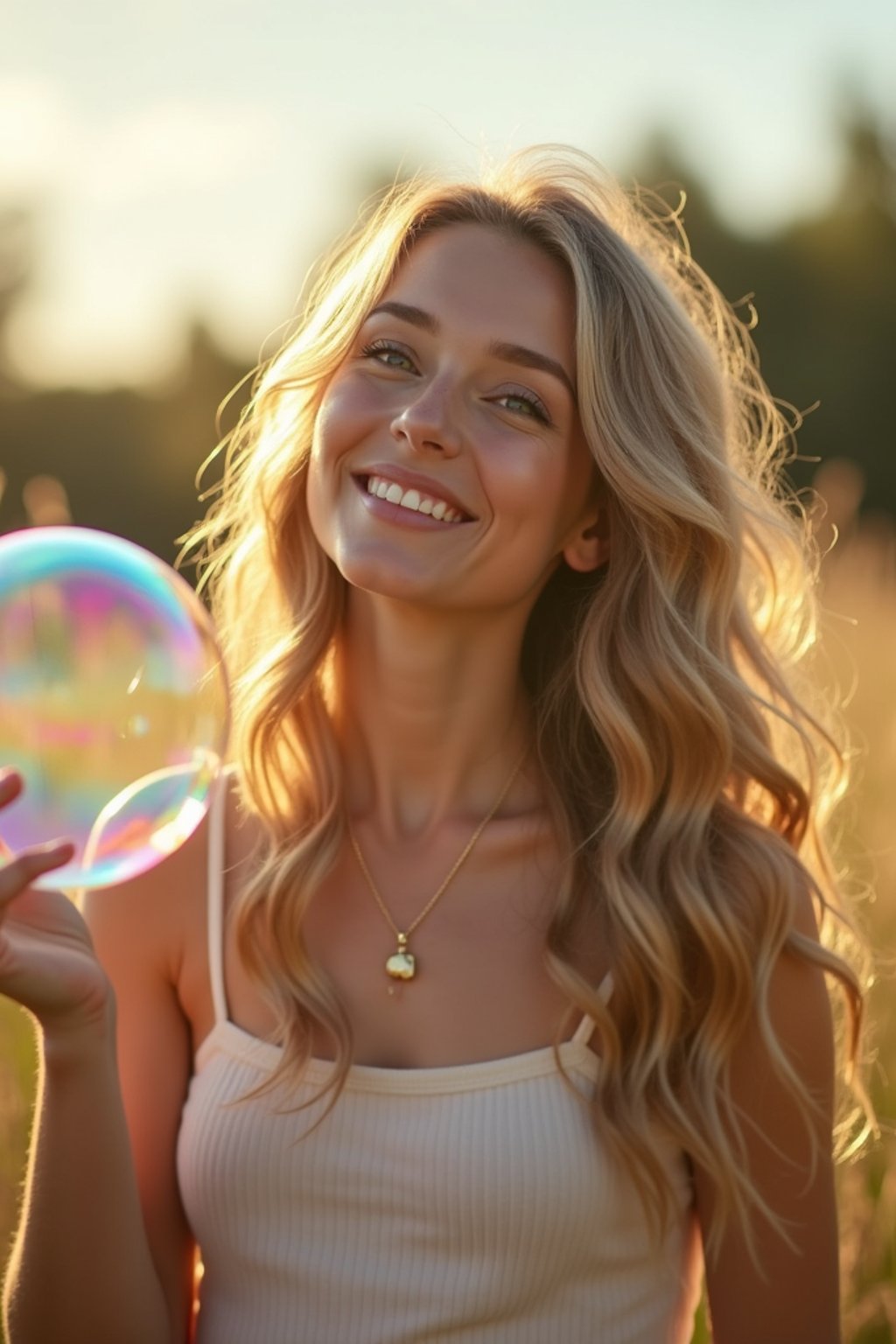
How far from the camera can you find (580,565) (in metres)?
3.50

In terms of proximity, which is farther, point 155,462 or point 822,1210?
point 155,462

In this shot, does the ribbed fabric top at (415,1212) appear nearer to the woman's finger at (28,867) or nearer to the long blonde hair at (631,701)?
the long blonde hair at (631,701)

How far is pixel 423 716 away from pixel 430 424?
607 millimetres

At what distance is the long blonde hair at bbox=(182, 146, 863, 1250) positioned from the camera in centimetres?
308

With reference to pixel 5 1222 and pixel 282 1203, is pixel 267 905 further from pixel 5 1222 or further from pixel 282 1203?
pixel 5 1222

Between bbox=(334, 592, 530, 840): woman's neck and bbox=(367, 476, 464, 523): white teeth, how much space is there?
9.3 inches

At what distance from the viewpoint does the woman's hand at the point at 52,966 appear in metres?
2.43

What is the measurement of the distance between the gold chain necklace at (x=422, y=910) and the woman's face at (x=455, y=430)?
41 cm

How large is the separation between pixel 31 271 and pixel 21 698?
36.9 meters

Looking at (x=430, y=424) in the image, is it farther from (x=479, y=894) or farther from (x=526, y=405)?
(x=479, y=894)

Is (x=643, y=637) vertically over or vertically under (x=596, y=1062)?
over

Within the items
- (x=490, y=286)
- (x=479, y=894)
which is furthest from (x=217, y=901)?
(x=490, y=286)

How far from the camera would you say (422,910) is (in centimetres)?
323

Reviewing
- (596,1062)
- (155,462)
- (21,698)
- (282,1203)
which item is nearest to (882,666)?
(596,1062)
